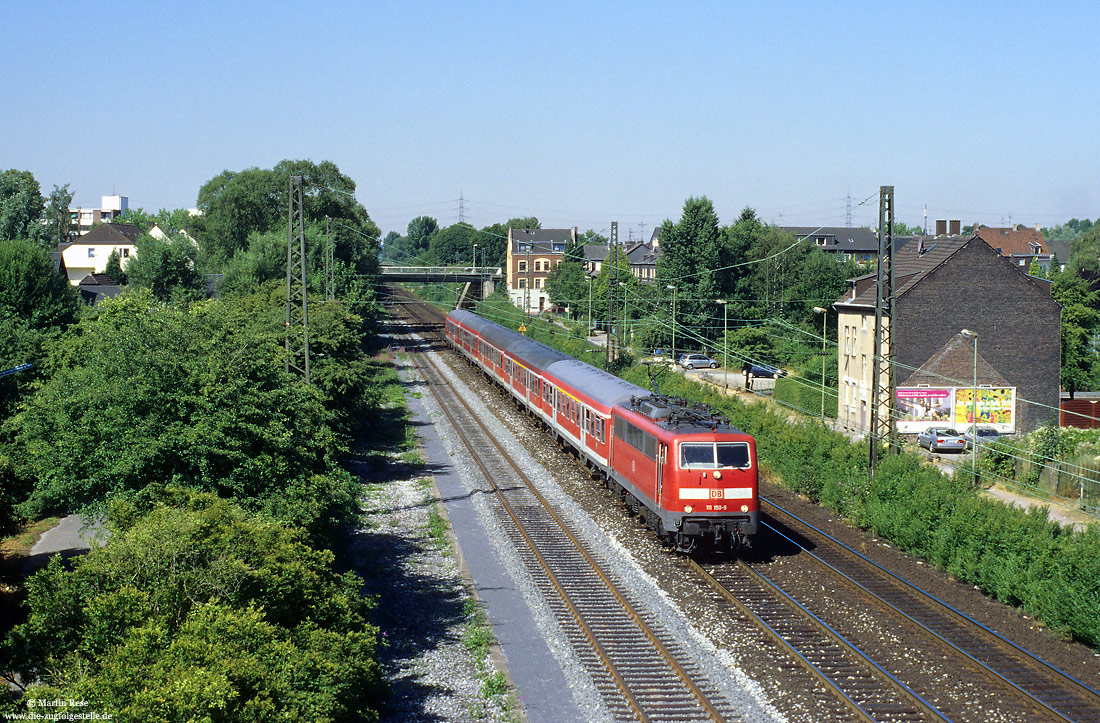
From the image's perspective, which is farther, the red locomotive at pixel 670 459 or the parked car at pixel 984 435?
the parked car at pixel 984 435

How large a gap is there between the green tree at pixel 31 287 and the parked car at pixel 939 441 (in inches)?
1436

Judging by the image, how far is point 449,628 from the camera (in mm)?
16391

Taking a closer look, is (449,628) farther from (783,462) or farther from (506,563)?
(783,462)

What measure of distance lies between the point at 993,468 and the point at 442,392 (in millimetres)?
27755

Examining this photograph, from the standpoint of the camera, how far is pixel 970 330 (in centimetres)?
4503

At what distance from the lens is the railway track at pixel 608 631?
13164mm

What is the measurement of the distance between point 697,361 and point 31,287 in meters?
45.0

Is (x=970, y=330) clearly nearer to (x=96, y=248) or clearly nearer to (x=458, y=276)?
(x=458, y=276)

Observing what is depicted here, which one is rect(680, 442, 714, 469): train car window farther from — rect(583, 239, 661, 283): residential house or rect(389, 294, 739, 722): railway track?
rect(583, 239, 661, 283): residential house

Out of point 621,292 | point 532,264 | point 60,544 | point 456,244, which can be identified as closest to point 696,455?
point 60,544

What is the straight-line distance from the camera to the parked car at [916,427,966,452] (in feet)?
131

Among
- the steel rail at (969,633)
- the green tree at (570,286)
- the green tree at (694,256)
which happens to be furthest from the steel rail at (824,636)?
the green tree at (570,286)

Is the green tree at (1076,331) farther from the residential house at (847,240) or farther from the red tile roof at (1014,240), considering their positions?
the red tile roof at (1014,240)

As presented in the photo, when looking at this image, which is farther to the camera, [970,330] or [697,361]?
[697,361]
